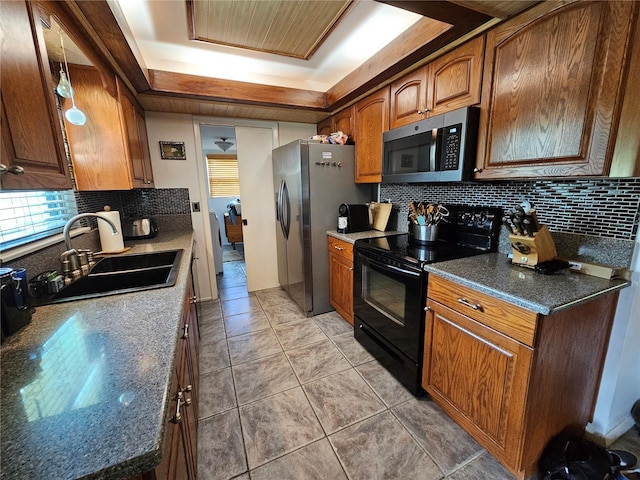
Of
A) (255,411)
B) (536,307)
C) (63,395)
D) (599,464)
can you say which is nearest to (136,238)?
(255,411)

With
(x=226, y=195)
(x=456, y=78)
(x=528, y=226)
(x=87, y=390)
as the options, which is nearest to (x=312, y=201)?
(x=456, y=78)

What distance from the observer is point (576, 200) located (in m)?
1.37

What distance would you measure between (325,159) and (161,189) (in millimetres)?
1739

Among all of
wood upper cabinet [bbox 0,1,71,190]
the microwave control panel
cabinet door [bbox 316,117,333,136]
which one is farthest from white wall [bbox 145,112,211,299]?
the microwave control panel

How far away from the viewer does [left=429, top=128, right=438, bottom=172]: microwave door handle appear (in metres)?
1.65

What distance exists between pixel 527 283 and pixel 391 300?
0.79 metres

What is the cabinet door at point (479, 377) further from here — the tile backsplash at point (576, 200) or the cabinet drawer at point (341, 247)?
the cabinet drawer at point (341, 247)

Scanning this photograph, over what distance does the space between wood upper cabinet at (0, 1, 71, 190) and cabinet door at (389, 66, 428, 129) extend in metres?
1.88

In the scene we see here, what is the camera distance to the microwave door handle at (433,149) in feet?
5.41

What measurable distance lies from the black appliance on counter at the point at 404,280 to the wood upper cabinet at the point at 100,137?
1741 mm

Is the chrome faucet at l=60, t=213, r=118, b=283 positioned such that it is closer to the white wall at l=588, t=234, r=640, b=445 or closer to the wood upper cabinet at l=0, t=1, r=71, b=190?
the wood upper cabinet at l=0, t=1, r=71, b=190

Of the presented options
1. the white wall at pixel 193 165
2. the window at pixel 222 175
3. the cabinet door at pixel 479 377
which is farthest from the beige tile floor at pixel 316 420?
the window at pixel 222 175

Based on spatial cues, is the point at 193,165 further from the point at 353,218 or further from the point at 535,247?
the point at 535,247

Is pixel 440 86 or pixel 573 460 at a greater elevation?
pixel 440 86
